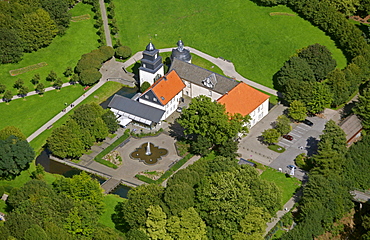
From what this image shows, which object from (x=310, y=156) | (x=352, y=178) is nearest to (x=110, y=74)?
(x=310, y=156)

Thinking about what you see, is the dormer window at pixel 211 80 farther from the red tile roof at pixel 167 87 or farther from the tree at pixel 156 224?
the tree at pixel 156 224

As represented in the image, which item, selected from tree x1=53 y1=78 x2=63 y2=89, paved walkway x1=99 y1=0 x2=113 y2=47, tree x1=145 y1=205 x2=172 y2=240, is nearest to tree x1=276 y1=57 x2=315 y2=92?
paved walkway x1=99 y1=0 x2=113 y2=47

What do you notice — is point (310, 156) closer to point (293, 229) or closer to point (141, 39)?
point (293, 229)

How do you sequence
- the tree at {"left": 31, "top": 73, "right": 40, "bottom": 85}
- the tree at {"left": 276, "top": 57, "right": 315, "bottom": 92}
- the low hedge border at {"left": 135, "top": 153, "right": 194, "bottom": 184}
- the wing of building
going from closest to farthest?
1. the low hedge border at {"left": 135, "top": 153, "right": 194, "bottom": 184}
2. the wing of building
3. the tree at {"left": 276, "top": 57, "right": 315, "bottom": 92}
4. the tree at {"left": 31, "top": 73, "right": 40, "bottom": 85}

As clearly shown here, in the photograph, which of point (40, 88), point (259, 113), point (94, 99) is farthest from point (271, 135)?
point (40, 88)

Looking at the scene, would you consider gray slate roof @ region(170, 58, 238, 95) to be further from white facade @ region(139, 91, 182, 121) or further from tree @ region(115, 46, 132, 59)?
tree @ region(115, 46, 132, 59)

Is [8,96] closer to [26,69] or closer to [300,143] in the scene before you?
[26,69]
